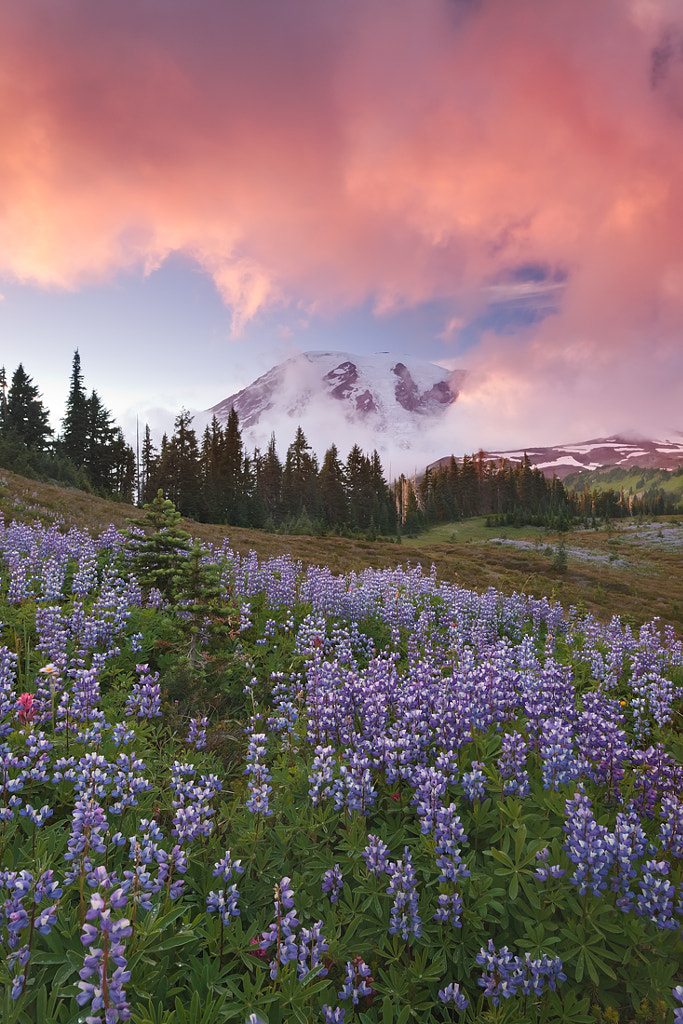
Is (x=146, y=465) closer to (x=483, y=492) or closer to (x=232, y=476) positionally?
(x=232, y=476)

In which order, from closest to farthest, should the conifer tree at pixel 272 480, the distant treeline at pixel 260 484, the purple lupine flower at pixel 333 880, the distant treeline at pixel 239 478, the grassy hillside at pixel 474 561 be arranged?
the purple lupine flower at pixel 333 880 < the grassy hillside at pixel 474 561 < the distant treeline at pixel 239 478 < the distant treeline at pixel 260 484 < the conifer tree at pixel 272 480

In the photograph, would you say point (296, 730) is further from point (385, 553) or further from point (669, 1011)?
point (385, 553)

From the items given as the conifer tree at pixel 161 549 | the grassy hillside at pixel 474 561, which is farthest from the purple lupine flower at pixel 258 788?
the grassy hillside at pixel 474 561

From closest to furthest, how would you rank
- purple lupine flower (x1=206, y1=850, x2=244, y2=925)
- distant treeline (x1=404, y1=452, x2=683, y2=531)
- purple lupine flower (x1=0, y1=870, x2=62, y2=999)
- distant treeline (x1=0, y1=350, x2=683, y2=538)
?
purple lupine flower (x1=0, y1=870, x2=62, y2=999) → purple lupine flower (x1=206, y1=850, x2=244, y2=925) → distant treeline (x1=0, y1=350, x2=683, y2=538) → distant treeline (x1=404, y1=452, x2=683, y2=531)

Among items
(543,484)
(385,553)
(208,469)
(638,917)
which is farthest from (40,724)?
(543,484)

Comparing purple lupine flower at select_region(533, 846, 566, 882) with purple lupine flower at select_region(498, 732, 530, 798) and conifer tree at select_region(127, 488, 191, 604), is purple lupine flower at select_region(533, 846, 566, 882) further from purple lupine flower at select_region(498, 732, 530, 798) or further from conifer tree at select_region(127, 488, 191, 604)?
conifer tree at select_region(127, 488, 191, 604)

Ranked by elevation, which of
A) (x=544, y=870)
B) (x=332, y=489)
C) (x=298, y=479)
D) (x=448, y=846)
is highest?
(x=298, y=479)

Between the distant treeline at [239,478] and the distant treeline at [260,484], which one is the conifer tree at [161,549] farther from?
the distant treeline at [260,484]

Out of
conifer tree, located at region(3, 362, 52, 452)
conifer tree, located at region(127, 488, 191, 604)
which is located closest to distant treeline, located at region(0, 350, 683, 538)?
conifer tree, located at region(3, 362, 52, 452)

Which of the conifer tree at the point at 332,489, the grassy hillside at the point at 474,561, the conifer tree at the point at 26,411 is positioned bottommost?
the grassy hillside at the point at 474,561

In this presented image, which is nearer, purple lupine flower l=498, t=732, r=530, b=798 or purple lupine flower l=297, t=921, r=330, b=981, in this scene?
purple lupine flower l=297, t=921, r=330, b=981

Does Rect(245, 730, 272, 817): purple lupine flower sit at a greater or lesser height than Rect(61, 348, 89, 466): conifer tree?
lesser

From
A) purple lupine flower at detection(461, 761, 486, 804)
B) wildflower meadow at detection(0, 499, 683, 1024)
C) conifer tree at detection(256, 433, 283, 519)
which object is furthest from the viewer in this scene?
conifer tree at detection(256, 433, 283, 519)

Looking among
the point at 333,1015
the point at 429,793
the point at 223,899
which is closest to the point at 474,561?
the point at 429,793
